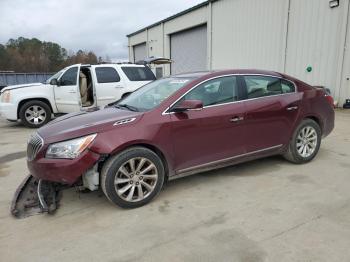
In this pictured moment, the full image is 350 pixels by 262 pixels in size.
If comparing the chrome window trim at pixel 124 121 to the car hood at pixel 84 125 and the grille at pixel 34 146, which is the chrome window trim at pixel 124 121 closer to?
the car hood at pixel 84 125

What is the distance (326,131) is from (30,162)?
4.49 meters

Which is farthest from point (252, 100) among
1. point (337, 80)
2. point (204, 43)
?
point (204, 43)

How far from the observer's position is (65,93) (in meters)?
8.84

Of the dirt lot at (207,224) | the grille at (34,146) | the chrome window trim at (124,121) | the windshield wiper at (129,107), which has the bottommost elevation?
the dirt lot at (207,224)

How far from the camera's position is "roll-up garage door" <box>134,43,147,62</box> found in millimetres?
29734

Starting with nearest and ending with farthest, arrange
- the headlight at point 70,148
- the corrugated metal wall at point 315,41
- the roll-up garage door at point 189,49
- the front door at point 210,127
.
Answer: the headlight at point 70,148, the front door at point 210,127, the corrugated metal wall at point 315,41, the roll-up garage door at point 189,49

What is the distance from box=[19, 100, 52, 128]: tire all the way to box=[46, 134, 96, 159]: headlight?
6.22 metres

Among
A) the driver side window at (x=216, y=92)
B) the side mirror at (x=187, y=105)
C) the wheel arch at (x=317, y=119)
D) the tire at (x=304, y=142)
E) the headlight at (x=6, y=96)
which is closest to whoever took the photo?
the side mirror at (x=187, y=105)

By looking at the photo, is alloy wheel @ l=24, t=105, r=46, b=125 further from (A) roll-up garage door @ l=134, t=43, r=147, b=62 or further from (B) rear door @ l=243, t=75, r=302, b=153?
(A) roll-up garage door @ l=134, t=43, r=147, b=62

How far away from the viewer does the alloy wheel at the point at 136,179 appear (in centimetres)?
332

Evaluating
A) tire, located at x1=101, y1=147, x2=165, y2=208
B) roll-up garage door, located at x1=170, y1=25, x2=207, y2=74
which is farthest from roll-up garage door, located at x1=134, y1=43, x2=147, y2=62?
tire, located at x1=101, y1=147, x2=165, y2=208

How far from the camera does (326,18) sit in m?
11.5

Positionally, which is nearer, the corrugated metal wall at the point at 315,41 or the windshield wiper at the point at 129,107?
the windshield wiper at the point at 129,107

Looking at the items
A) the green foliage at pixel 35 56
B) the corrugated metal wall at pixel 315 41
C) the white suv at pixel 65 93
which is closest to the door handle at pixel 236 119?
the white suv at pixel 65 93
